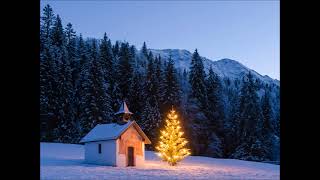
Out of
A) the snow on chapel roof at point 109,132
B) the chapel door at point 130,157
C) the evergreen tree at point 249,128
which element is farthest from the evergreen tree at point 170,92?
the chapel door at point 130,157

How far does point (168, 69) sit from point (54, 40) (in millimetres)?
22236

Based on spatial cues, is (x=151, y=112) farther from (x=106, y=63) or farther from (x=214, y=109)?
(x=106, y=63)

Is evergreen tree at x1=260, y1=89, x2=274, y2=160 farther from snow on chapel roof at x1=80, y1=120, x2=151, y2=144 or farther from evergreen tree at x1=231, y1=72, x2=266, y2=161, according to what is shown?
snow on chapel roof at x1=80, y1=120, x2=151, y2=144

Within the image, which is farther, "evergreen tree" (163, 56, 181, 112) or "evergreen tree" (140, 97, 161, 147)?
"evergreen tree" (163, 56, 181, 112)

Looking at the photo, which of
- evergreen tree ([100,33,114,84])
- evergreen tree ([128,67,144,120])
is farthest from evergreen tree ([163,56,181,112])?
evergreen tree ([100,33,114,84])

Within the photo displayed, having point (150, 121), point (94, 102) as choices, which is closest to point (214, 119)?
point (150, 121)

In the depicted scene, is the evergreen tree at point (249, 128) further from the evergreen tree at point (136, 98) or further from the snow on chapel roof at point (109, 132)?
the snow on chapel roof at point (109, 132)

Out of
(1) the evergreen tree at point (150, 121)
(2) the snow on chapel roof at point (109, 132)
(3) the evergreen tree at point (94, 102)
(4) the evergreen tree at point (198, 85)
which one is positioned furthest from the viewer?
(4) the evergreen tree at point (198, 85)

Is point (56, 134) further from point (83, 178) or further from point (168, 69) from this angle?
point (83, 178)

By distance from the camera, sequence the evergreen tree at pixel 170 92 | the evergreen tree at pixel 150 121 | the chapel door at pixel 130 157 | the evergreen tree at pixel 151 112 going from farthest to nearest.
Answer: the evergreen tree at pixel 170 92 < the evergreen tree at pixel 151 112 < the evergreen tree at pixel 150 121 < the chapel door at pixel 130 157

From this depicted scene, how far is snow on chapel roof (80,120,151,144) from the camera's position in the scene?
135ft

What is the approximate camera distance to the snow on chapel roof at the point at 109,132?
41150 mm

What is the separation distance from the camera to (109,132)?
42469 mm
